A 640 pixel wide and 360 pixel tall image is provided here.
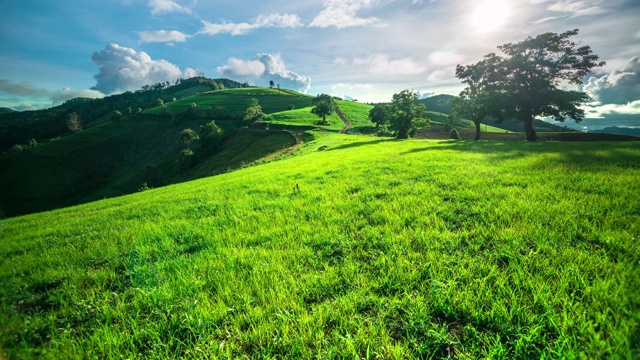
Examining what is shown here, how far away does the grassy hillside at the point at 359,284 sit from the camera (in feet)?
9.15

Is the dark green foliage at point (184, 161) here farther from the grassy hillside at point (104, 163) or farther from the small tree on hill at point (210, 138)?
the small tree on hill at point (210, 138)

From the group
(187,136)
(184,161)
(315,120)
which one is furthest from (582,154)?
(187,136)

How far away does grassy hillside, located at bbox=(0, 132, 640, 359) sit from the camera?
2.79 meters

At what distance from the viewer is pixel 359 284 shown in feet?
12.8

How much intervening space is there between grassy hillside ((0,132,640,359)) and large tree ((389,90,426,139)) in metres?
50.3

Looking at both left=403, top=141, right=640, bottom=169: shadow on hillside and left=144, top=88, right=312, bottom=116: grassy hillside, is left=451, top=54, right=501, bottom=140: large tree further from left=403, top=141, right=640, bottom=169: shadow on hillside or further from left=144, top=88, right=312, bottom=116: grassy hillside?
left=144, top=88, right=312, bottom=116: grassy hillside

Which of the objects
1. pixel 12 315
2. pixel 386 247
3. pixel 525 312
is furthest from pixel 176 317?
pixel 525 312

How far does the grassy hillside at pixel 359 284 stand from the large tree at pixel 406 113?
5032cm

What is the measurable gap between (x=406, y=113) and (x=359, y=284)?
56.3 meters

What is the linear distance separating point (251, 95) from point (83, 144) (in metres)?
95.7

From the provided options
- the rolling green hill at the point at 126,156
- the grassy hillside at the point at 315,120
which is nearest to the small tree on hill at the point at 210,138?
the rolling green hill at the point at 126,156

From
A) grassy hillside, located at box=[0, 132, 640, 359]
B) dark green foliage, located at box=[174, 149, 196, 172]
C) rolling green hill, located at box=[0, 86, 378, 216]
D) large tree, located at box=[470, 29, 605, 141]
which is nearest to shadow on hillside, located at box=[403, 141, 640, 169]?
grassy hillside, located at box=[0, 132, 640, 359]

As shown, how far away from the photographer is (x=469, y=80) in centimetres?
5362

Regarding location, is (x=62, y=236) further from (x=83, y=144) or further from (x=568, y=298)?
(x=83, y=144)
